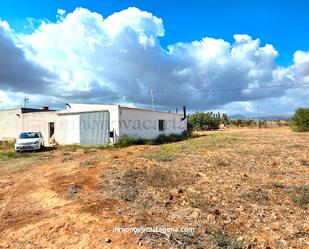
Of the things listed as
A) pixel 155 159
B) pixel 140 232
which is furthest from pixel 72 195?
pixel 155 159

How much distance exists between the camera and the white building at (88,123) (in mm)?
23283

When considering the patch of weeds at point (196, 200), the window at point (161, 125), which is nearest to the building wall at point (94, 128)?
the window at point (161, 125)

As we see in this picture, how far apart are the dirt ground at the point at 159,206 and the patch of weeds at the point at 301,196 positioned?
2 cm

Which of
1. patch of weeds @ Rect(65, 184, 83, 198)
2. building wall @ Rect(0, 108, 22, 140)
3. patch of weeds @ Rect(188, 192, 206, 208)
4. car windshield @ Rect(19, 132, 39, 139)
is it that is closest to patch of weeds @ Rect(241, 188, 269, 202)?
patch of weeds @ Rect(188, 192, 206, 208)

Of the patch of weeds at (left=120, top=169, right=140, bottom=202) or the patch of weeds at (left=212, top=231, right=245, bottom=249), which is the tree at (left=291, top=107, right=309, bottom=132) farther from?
the patch of weeds at (left=212, top=231, right=245, bottom=249)

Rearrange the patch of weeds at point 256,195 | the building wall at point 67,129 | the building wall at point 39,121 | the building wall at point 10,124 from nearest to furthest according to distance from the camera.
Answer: the patch of weeds at point 256,195, the building wall at point 67,129, the building wall at point 39,121, the building wall at point 10,124

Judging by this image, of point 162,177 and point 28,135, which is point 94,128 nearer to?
point 28,135

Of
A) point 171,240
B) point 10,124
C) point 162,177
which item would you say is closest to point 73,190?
point 162,177

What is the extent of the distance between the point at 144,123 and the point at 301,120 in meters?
23.2

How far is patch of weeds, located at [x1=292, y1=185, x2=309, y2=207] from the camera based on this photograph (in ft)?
22.1

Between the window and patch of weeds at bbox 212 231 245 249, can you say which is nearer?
patch of weeds at bbox 212 231 245 249

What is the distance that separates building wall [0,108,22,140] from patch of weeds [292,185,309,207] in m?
26.8

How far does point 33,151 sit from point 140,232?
59.1 feet

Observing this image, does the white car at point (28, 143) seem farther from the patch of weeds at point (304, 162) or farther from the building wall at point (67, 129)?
the patch of weeds at point (304, 162)
